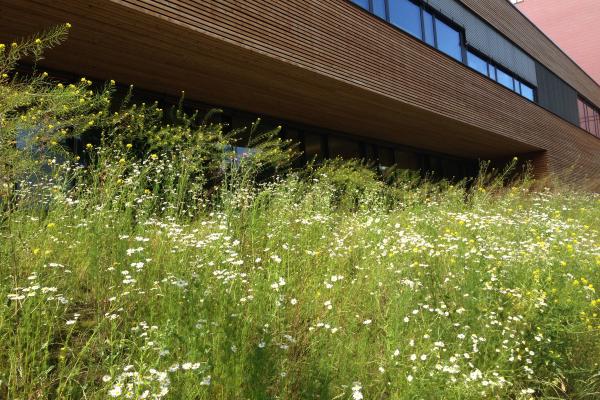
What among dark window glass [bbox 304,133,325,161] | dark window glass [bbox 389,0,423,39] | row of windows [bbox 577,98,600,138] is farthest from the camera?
row of windows [bbox 577,98,600,138]

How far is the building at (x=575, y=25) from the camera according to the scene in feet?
103

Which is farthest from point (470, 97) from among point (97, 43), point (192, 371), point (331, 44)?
point (192, 371)

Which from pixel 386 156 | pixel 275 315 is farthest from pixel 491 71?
pixel 275 315

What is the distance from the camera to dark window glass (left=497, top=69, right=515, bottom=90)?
1554 centimetres

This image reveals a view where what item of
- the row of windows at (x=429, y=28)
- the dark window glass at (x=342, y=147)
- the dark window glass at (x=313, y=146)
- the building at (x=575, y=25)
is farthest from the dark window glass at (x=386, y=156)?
the building at (x=575, y=25)

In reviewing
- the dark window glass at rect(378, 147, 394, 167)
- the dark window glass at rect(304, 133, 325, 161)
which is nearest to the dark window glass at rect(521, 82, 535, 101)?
the dark window glass at rect(378, 147, 394, 167)

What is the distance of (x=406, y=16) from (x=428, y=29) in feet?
3.57

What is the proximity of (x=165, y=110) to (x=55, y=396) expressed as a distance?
7093mm

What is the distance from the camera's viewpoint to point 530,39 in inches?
725

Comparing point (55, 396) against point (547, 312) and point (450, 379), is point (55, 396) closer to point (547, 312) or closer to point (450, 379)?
point (450, 379)

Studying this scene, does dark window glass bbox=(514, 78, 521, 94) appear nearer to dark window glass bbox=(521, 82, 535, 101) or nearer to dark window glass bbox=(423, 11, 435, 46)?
dark window glass bbox=(521, 82, 535, 101)

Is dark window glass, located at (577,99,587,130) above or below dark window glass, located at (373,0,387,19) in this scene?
below

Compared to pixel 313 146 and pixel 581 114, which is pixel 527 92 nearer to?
pixel 581 114

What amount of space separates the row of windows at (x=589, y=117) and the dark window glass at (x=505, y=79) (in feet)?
26.0
